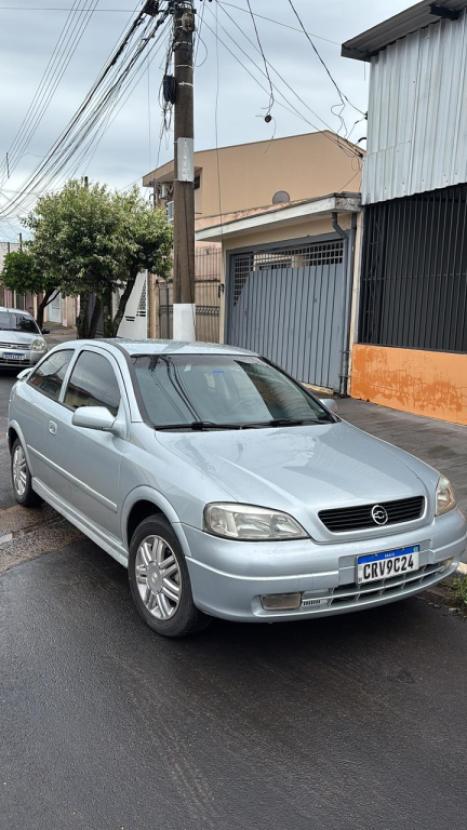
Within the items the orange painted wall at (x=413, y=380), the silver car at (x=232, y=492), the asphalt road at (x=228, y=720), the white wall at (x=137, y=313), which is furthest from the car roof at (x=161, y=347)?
the white wall at (x=137, y=313)

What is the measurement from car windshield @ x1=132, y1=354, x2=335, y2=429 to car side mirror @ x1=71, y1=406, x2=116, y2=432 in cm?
22

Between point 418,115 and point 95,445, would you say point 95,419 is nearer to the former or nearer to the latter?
point 95,445

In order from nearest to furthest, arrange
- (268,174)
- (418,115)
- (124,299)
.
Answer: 1. (418,115)
2. (124,299)
3. (268,174)

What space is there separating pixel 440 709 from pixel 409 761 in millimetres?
434

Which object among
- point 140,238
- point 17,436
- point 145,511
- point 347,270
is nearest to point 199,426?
point 145,511

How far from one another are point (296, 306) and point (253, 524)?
A: 960cm

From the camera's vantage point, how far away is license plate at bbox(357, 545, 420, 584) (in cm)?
316

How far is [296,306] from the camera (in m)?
12.3

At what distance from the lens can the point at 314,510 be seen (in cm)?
313

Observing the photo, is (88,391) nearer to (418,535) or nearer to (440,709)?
(418,535)

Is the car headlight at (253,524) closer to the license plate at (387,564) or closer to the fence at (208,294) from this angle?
the license plate at (387,564)

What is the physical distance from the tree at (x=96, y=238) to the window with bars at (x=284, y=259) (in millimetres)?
2470

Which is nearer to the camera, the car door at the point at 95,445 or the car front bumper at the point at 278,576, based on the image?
the car front bumper at the point at 278,576

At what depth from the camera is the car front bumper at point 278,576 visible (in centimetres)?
302
